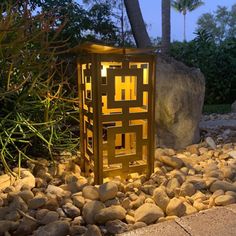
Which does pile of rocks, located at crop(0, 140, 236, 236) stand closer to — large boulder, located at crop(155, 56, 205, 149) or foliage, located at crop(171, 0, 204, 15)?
large boulder, located at crop(155, 56, 205, 149)

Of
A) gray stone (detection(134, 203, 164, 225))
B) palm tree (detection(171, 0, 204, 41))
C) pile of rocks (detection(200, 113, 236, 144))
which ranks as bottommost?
gray stone (detection(134, 203, 164, 225))

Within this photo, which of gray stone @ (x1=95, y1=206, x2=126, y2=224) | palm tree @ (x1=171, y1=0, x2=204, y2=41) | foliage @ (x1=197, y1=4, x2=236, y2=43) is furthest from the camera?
palm tree @ (x1=171, y1=0, x2=204, y2=41)

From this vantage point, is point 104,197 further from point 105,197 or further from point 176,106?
point 176,106

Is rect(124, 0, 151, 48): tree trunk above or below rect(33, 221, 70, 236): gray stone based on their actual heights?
above

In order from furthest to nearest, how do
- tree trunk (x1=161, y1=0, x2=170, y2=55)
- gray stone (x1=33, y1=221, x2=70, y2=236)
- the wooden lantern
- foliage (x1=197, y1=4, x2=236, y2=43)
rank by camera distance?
foliage (x1=197, y1=4, x2=236, y2=43) → tree trunk (x1=161, y1=0, x2=170, y2=55) → the wooden lantern → gray stone (x1=33, y1=221, x2=70, y2=236)

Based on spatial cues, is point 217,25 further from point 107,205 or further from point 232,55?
point 107,205

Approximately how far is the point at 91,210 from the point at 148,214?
24cm

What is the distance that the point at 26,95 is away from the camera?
1.88 m

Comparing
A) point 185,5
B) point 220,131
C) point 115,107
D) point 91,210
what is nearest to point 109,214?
point 91,210

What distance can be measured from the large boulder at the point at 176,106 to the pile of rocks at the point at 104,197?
0.50 m

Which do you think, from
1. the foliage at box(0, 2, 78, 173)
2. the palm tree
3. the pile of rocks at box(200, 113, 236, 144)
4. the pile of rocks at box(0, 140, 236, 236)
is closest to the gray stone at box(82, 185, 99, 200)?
the pile of rocks at box(0, 140, 236, 236)

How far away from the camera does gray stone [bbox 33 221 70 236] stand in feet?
3.64

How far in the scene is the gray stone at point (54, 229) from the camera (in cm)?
111

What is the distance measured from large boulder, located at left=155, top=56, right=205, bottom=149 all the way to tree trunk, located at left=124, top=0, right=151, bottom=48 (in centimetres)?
154
